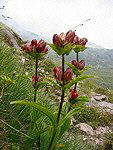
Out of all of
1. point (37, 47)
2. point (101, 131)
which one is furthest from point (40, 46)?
point (101, 131)

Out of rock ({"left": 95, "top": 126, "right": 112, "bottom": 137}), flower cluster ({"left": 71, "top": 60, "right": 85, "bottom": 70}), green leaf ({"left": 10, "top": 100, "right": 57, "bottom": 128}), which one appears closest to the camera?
green leaf ({"left": 10, "top": 100, "right": 57, "bottom": 128})

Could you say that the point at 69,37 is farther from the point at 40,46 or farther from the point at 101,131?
the point at 101,131

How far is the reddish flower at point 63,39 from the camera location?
51.8 inches

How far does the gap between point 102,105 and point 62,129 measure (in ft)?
22.2

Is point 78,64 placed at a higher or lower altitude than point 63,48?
lower

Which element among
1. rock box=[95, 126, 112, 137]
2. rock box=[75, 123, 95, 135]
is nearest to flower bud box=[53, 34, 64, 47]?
rock box=[75, 123, 95, 135]

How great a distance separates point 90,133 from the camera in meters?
5.58

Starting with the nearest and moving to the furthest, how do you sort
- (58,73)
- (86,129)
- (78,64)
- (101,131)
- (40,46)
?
(58,73) < (40,46) < (78,64) < (86,129) < (101,131)

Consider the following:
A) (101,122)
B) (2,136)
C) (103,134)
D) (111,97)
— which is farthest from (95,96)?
(2,136)

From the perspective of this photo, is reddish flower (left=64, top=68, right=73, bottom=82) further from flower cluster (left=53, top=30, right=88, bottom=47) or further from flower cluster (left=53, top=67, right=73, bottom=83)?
flower cluster (left=53, top=30, right=88, bottom=47)

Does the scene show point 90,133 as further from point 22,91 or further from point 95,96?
point 95,96

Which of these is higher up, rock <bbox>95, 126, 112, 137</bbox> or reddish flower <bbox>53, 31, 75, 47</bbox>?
reddish flower <bbox>53, 31, 75, 47</bbox>

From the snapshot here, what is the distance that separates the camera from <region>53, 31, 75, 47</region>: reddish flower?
132 cm

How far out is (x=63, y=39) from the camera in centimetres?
133
